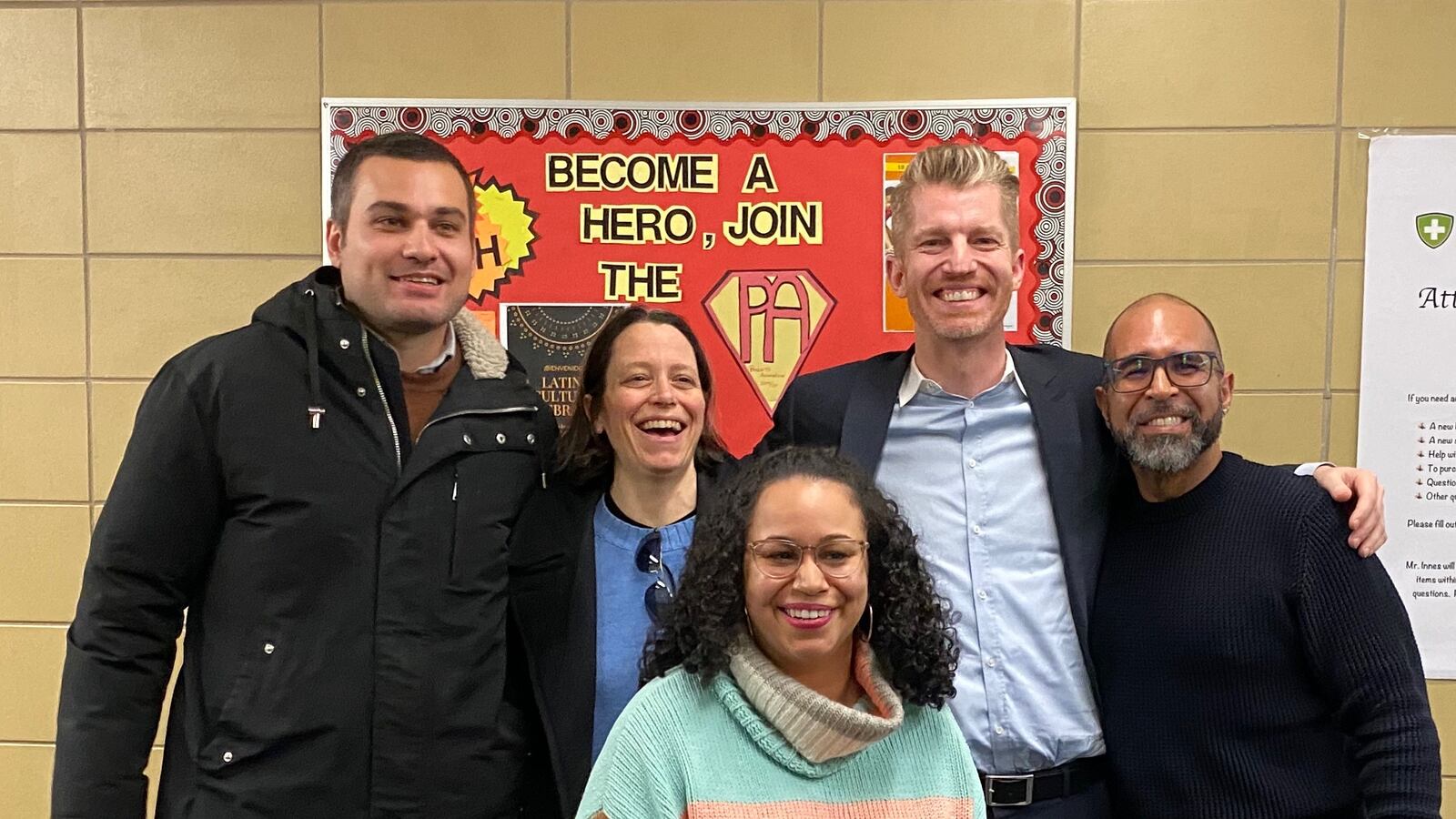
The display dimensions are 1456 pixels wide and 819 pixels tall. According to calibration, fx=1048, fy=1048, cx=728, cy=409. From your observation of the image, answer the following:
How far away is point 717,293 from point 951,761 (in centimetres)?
132

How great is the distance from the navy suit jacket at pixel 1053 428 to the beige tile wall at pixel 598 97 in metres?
0.67

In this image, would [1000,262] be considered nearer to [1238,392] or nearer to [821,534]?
[821,534]

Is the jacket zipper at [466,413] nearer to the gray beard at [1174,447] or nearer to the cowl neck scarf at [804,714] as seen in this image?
the cowl neck scarf at [804,714]

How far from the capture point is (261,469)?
5.04ft

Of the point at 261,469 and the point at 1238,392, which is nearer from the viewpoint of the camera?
the point at 261,469

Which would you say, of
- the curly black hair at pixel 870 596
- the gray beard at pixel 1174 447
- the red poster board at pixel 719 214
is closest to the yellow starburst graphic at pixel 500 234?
the red poster board at pixel 719 214

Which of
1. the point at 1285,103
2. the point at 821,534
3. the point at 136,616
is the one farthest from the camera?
the point at 1285,103

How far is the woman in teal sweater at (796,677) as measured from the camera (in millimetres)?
1284

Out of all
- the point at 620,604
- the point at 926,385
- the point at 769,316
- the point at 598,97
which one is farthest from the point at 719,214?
the point at 620,604

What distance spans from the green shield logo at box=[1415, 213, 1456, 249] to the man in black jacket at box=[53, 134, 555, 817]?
83.7 inches

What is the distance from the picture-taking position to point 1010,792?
159 centimetres

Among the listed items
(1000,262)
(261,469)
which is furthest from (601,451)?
(1000,262)

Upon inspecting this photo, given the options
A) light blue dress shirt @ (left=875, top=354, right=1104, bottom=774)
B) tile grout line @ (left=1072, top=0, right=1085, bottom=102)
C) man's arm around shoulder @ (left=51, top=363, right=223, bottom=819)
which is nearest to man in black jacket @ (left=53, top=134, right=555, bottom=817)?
man's arm around shoulder @ (left=51, top=363, right=223, bottom=819)

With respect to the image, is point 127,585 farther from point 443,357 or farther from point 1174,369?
point 1174,369
